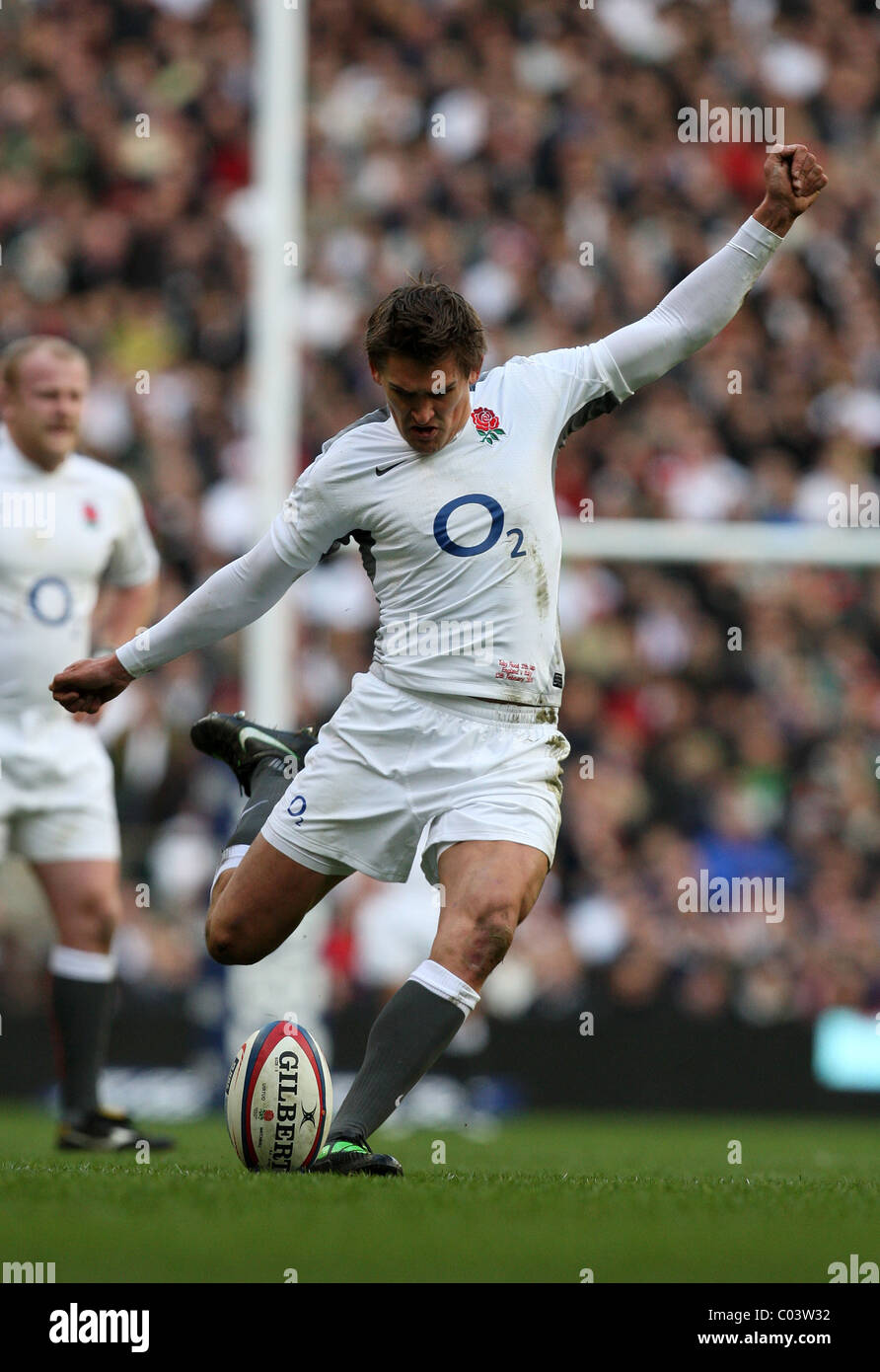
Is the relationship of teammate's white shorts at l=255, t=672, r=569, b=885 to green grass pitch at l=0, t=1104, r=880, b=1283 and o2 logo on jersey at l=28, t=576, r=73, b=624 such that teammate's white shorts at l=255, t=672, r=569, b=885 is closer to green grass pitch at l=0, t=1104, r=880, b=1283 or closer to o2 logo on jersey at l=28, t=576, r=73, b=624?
green grass pitch at l=0, t=1104, r=880, b=1283

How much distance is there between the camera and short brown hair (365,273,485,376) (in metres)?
4.93

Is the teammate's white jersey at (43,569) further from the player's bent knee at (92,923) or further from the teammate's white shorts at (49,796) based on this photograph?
the player's bent knee at (92,923)

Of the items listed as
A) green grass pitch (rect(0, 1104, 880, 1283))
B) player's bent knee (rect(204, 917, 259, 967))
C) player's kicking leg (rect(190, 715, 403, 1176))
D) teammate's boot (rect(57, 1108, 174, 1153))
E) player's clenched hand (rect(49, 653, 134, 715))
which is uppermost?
player's clenched hand (rect(49, 653, 134, 715))

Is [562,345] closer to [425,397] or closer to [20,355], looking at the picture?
[20,355]

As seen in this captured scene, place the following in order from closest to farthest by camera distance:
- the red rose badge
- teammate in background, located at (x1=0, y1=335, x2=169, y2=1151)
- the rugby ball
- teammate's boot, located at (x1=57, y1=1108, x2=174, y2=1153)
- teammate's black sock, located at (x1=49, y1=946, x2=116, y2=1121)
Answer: the rugby ball → the red rose badge → teammate's boot, located at (x1=57, y1=1108, x2=174, y2=1153) → teammate's black sock, located at (x1=49, y1=946, x2=116, y2=1121) → teammate in background, located at (x1=0, y1=335, x2=169, y2=1151)

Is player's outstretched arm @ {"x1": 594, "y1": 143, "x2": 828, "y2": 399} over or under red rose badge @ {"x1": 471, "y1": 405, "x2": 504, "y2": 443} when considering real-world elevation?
over

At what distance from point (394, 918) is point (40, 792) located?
5017 mm

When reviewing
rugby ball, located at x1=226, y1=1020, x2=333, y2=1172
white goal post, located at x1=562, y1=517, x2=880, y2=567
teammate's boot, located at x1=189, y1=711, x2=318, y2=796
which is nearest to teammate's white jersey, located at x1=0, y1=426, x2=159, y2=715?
teammate's boot, located at x1=189, y1=711, x2=318, y2=796

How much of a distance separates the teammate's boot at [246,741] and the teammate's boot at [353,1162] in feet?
4.94

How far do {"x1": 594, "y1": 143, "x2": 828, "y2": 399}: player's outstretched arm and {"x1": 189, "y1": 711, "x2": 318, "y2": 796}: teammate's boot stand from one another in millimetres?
1544

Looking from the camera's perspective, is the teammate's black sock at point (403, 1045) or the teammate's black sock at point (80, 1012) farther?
the teammate's black sock at point (80, 1012)

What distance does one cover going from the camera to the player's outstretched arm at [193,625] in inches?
212

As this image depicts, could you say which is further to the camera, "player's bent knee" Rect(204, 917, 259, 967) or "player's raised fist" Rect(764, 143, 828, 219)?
"player's bent knee" Rect(204, 917, 259, 967)

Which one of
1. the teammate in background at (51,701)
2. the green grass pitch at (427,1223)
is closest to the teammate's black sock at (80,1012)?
the teammate in background at (51,701)
